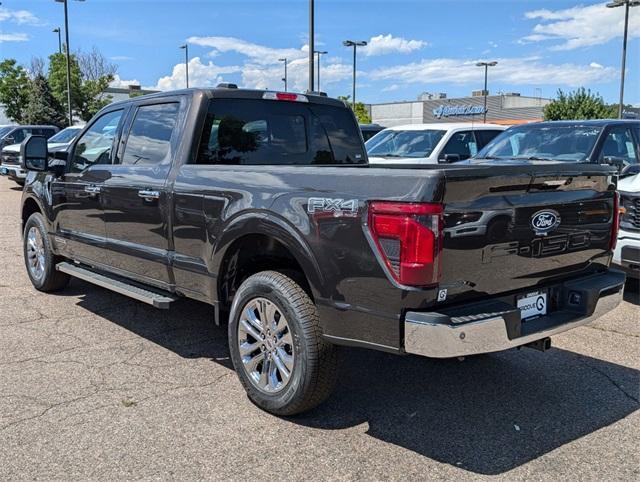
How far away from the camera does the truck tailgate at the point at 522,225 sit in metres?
3.04

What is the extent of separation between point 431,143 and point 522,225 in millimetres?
8056

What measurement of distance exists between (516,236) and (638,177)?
3879mm

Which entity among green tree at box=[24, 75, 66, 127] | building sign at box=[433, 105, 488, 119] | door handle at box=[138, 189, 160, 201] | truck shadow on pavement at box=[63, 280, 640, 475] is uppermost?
building sign at box=[433, 105, 488, 119]

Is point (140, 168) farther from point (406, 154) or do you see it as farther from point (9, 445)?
point (406, 154)

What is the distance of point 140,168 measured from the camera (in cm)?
473

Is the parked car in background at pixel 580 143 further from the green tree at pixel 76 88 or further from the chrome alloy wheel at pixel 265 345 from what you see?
the green tree at pixel 76 88

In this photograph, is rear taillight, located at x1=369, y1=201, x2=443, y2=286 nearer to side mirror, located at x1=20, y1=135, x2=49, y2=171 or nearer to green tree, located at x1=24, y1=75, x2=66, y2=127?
side mirror, located at x1=20, y1=135, x2=49, y2=171

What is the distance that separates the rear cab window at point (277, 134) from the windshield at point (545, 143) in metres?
3.40

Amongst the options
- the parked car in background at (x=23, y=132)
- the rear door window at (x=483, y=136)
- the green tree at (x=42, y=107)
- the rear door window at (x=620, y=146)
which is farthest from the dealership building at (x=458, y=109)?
the rear door window at (x=620, y=146)

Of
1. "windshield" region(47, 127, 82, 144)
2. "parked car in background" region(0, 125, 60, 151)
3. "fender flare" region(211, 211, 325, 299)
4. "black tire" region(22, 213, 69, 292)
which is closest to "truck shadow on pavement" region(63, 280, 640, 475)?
"fender flare" region(211, 211, 325, 299)

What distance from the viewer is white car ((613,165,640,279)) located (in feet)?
Result: 19.4

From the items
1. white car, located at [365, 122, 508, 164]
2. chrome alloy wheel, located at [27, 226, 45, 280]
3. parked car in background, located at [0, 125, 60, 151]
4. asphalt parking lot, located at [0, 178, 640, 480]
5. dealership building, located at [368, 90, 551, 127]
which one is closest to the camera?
asphalt parking lot, located at [0, 178, 640, 480]

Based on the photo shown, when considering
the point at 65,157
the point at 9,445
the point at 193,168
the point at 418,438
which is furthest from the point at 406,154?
the point at 9,445

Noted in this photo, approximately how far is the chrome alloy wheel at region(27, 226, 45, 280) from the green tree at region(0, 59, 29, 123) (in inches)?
1687
